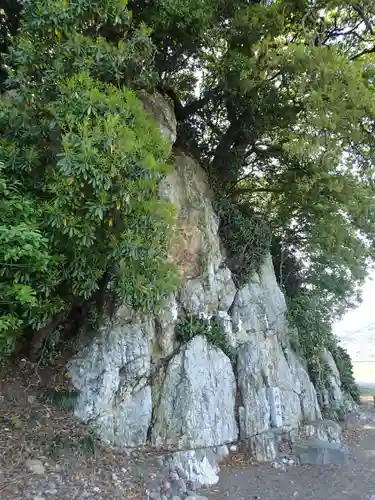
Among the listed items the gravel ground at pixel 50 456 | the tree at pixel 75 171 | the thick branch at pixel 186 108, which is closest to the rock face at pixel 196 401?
the gravel ground at pixel 50 456

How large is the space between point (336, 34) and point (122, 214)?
22.7 feet

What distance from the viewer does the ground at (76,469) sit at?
14.6 ft

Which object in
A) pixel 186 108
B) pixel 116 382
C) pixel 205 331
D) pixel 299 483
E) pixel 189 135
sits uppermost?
pixel 186 108

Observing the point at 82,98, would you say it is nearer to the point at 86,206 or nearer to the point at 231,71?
the point at 86,206

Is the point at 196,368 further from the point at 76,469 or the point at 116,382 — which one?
the point at 76,469

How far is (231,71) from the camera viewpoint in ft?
23.1

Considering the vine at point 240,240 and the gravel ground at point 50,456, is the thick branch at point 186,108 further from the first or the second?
the gravel ground at point 50,456

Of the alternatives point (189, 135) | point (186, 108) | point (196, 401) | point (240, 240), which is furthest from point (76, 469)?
point (186, 108)

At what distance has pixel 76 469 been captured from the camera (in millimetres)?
4844

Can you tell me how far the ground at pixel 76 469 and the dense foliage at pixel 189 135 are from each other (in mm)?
1465

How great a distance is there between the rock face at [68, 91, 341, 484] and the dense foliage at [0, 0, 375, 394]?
0.91 metres

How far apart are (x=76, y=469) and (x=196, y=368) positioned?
8.19ft

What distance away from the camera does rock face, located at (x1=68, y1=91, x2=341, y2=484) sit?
233 inches

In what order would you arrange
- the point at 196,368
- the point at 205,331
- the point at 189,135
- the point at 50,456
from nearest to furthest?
1. the point at 50,456
2. the point at 196,368
3. the point at 205,331
4. the point at 189,135
